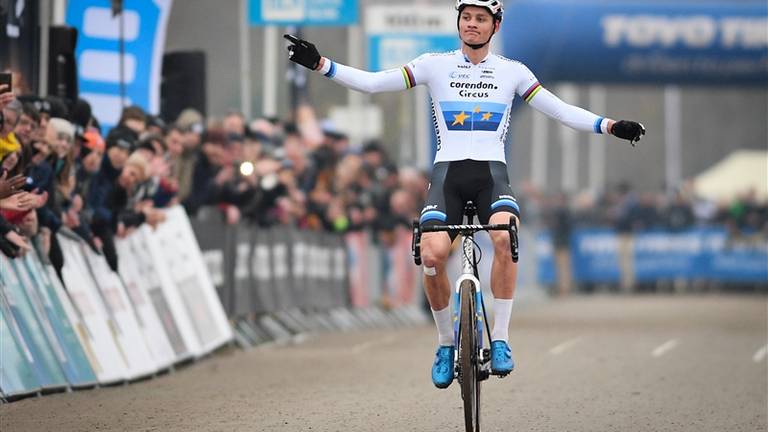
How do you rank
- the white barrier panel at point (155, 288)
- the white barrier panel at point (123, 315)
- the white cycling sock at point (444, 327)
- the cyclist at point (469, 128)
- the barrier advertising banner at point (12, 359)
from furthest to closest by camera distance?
1. the white barrier panel at point (155, 288)
2. the white barrier panel at point (123, 315)
3. the barrier advertising banner at point (12, 359)
4. the white cycling sock at point (444, 327)
5. the cyclist at point (469, 128)

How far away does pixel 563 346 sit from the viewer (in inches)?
696

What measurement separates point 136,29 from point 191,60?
4.11 feet

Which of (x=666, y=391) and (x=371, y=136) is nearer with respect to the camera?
(x=666, y=391)

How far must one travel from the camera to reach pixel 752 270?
3716 cm


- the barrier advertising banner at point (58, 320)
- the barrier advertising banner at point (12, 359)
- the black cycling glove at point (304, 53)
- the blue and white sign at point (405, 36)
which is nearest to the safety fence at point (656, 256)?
the blue and white sign at point (405, 36)

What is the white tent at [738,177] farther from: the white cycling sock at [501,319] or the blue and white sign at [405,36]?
the white cycling sock at [501,319]

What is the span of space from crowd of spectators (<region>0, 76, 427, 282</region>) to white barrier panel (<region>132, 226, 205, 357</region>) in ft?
0.65

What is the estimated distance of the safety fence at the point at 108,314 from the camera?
11406 millimetres

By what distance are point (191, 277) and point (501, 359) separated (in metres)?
6.58

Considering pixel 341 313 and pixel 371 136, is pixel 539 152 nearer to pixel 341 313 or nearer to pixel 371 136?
pixel 371 136

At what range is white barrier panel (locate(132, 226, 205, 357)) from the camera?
14.4 meters

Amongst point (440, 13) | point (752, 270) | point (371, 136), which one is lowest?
point (752, 270)

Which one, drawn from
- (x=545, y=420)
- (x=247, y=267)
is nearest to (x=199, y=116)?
(x=247, y=267)

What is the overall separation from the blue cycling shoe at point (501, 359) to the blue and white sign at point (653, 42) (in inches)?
624
